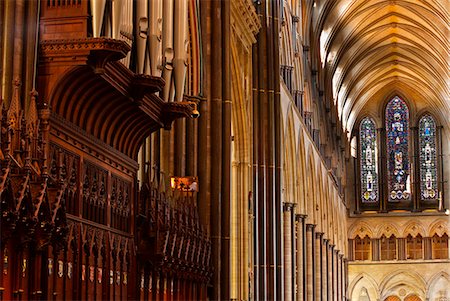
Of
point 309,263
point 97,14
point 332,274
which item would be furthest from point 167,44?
point 332,274

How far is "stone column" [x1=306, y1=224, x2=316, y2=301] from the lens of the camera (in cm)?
3622

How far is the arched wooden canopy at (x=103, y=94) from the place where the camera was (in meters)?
9.81

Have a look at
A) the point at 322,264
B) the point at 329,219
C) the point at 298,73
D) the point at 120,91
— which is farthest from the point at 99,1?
the point at 329,219

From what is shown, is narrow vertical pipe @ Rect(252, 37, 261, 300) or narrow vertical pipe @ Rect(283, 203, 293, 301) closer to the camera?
narrow vertical pipe @ Rect(252, 37, 261, 300)

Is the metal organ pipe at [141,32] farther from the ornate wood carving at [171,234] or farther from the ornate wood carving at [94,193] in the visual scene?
the ornate wood carving at [171,234]

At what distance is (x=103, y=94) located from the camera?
1095 centimetres

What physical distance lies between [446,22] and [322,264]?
42.4 ft

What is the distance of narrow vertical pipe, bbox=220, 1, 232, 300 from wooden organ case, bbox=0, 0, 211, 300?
3.54 metres

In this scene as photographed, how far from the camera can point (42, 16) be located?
390 inches

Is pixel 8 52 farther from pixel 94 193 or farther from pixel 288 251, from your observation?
pixel 288 251

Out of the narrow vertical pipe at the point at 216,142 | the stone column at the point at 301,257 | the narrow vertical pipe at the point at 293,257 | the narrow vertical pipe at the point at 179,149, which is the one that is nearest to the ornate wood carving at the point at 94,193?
the narrow vertical pipe at the point at 179,149

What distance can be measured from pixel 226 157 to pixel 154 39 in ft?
23.1

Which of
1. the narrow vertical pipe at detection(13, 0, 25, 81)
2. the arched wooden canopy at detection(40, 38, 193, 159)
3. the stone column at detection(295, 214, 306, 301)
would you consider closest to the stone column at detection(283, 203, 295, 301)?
the stone column at detection(295, 214, 306, 301)

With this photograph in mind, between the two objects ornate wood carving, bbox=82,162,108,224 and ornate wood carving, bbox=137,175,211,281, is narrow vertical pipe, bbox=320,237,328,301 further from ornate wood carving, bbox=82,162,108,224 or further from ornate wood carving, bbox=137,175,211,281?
ornate wood carving, bbox=82,162,108,224
